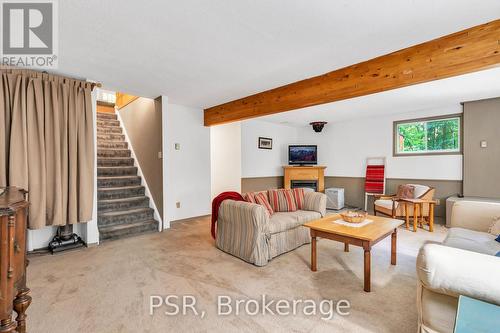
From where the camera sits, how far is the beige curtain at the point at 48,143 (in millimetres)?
2680

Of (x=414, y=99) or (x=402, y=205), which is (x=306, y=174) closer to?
(x=402, y=205)

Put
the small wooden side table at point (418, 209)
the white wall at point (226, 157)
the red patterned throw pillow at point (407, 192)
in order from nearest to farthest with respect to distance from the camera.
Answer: the small wooden side table at point (418, 209) < the red patterned throw pillow at point (407, 192) < the white wall at point (226, 157)

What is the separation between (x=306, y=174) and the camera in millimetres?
6293

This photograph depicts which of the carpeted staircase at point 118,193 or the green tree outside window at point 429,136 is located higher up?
the green tree outside window at point 429,136

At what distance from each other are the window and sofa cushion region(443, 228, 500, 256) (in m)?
3.10

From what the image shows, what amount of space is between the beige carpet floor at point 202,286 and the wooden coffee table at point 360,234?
7.3 inches

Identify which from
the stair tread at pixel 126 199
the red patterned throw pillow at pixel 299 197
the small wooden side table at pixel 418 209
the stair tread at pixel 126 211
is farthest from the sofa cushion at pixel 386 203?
the stair tread at pixel 126 199

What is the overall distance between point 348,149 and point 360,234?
4.24m

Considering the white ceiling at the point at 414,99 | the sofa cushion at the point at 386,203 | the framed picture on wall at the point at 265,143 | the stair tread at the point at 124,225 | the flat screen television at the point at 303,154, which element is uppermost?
the white ceiling at the point at 414,99

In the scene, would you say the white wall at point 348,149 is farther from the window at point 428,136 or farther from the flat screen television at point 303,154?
the flat screen television at point 303,154

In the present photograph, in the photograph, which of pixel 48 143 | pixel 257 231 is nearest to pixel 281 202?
pixel 257 231

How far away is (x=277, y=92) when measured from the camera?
3553 mm

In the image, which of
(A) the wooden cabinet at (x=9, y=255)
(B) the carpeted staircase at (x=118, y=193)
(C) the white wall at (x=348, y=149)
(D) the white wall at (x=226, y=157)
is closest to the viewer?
(A) the wooden cabinet at (x=9, y=255)

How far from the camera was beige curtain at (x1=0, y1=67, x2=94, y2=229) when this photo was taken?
2680 mm
